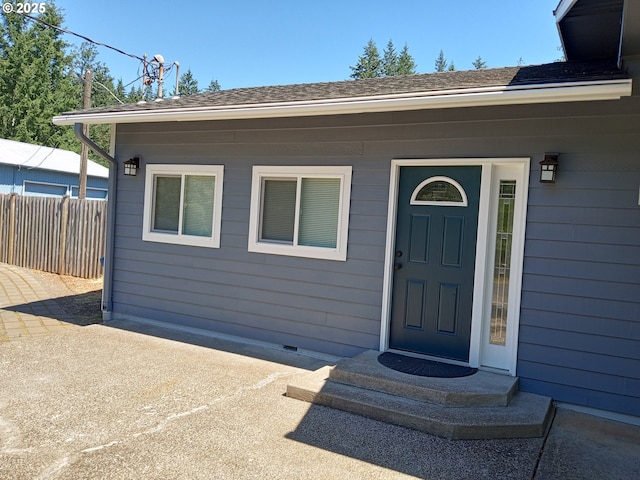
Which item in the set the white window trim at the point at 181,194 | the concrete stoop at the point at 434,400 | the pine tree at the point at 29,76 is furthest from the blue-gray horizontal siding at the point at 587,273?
the pine tree at the point at 29,76

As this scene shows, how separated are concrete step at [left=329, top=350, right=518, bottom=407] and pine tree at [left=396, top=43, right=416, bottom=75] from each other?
3509cm

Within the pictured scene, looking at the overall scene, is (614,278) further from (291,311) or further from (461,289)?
(291,311)

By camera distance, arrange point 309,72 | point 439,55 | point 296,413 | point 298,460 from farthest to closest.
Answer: point 439,55 → point 309,72 → point 296,413 → point 298,460

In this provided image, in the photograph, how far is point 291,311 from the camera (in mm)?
5629

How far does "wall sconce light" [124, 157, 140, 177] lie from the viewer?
6664 mm

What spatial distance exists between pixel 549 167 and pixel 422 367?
6.88 feet

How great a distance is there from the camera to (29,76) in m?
25.6

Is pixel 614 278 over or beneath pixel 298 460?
over

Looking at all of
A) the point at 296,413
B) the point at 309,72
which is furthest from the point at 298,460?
the point at 309,72

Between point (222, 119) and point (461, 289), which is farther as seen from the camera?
point (222, 119)

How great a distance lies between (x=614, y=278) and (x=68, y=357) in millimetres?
5196

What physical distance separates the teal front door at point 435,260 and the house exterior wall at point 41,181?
14.3 m

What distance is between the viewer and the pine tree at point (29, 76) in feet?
84.1
